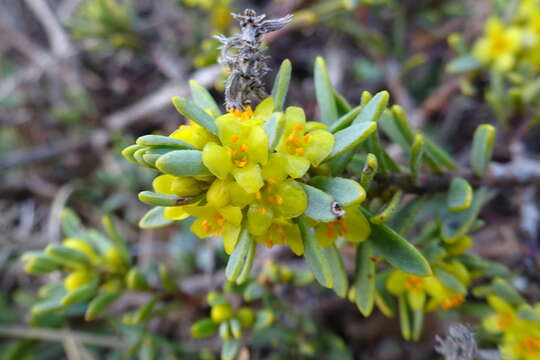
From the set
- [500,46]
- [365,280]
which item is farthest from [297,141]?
[500,46]

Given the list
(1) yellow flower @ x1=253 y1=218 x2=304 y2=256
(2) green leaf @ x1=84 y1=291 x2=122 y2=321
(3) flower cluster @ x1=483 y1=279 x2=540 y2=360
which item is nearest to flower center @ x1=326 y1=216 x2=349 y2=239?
(1) yellow flower @ x1=253 y1=218 x2=304 y2=256

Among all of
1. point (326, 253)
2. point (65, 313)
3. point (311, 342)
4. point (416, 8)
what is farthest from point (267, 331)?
point (416, 8)

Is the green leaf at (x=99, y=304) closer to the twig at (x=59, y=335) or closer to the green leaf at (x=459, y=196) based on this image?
the twig at (x=59, y=335)

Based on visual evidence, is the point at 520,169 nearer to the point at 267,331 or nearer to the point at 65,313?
the point at 267,331

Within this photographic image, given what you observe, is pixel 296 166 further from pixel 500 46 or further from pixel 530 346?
pixel 500 46

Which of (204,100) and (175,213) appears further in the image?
(204,100)

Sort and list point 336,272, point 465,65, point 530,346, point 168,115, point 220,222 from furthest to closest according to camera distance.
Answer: point 168,115, point 465,65, point 530,346, point 336,272, point 220,222

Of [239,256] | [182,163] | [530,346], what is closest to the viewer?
[182,163]
